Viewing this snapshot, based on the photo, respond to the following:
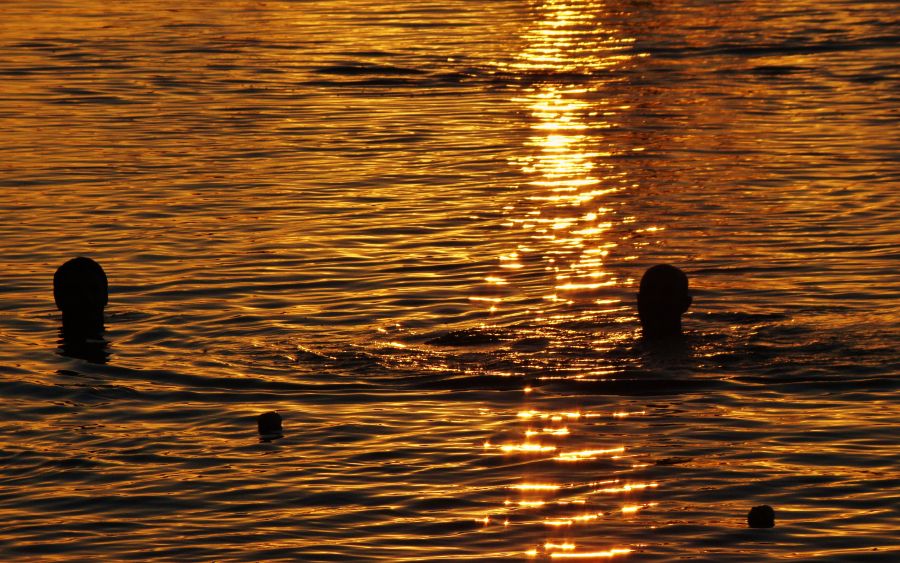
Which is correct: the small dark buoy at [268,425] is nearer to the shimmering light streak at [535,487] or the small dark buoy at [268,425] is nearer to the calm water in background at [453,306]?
the calm water in background at [453,306]

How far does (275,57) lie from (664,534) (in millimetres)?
32048

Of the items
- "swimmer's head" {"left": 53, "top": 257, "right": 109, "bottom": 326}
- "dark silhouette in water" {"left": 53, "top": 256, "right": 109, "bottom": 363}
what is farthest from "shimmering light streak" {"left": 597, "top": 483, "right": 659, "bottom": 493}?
"swimmer's head" {"left": 53, "top": 257, "right": 109, "bottom": 326}

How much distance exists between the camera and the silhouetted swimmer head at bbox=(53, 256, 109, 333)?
20.0m

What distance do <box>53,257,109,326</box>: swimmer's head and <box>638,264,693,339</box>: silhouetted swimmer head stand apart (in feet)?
20.9

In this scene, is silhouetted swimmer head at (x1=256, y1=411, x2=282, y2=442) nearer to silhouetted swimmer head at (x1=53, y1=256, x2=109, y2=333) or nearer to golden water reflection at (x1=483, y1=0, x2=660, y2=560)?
golden water reflection at (x1=483, y1=0, x2=660, y2=560)

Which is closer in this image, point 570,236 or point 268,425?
point 268,425

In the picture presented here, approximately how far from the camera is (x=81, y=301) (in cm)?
2012

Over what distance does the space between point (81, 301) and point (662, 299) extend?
6.81 metres

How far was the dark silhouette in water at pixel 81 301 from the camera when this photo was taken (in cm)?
1995

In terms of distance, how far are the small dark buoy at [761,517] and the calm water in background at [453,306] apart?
15 cm

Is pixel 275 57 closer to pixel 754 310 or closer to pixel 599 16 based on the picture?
pixel 599 16

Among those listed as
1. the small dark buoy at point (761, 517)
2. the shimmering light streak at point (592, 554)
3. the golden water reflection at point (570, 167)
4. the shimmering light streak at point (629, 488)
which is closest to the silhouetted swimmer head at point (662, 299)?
the golden water reflection at point (570, 167)

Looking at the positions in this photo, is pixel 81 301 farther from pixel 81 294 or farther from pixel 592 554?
pixel 592 554

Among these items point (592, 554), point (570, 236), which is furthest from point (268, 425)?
point (570, 236)
